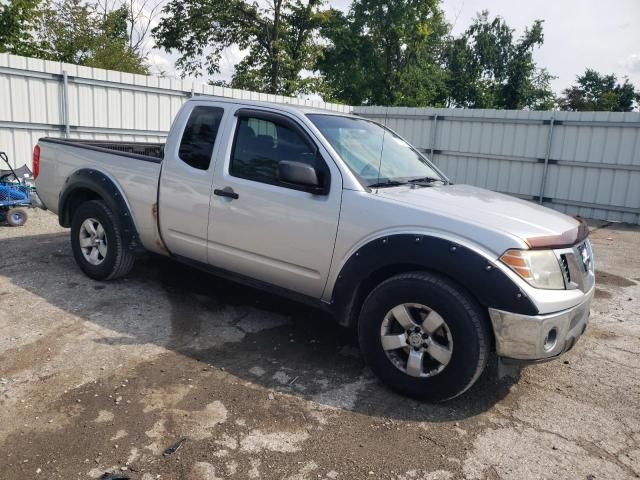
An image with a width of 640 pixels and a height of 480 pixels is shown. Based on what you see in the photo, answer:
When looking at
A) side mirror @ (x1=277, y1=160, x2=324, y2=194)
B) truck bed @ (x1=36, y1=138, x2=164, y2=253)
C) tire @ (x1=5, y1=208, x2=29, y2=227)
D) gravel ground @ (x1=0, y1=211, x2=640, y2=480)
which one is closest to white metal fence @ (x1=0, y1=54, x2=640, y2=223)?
tire @ (x1=5, y1=208, x2=29, y2=227)

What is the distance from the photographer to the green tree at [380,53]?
99.4ft

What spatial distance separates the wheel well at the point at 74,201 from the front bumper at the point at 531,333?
414cm

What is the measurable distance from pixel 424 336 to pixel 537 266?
0.79 m

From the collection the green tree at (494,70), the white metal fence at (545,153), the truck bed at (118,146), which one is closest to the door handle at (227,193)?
the truck bed at (118,146)

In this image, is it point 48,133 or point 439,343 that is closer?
point 439,343

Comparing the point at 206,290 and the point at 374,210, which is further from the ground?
the point at 374,210

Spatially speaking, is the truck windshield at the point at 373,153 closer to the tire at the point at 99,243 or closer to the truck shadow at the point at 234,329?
the truck shadow at the point at 234,329

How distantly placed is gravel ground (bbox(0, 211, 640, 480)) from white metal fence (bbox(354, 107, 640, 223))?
789 cm

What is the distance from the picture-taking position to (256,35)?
79.8 ft

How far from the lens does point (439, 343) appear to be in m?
3.33

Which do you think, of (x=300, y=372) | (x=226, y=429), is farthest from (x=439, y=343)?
(x=226, y=429)

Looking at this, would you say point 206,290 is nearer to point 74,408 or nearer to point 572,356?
point 74,408

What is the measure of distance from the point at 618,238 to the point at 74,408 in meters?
9.87

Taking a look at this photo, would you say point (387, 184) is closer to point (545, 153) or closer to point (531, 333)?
point (531, 333)
